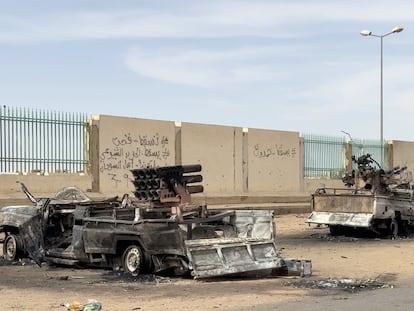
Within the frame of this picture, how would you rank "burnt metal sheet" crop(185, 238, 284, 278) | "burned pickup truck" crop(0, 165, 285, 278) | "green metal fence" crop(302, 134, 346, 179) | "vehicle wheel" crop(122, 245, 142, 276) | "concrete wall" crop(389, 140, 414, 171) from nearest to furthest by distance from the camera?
1. "burnt metal sheet" crop(185, 238, 284, 278)
2. "burned pickup truck" crop(0, 165, 285, 278)
3. "vehicle wheel" crop(122, 245, 142, 276)
4. "green metal fence" crop(302, 134, 346, 179)
5. "concrete wall" crop(389, 140, 414, 171)

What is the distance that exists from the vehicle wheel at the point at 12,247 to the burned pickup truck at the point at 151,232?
2cm

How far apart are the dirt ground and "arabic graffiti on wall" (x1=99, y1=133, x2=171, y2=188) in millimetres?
8863

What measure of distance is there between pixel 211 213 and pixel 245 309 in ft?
12.9

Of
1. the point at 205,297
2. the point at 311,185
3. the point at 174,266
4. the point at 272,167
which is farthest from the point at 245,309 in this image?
the point at 311,185

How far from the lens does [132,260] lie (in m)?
11.9

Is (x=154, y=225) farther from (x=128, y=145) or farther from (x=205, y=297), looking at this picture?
(x=128, y=145)

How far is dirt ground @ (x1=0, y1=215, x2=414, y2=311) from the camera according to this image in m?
9.17

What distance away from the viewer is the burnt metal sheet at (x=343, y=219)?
1858 centimetres

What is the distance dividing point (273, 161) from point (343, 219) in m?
10.2

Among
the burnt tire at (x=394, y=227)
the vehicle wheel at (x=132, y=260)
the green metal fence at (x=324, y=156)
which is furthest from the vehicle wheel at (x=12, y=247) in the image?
the green metal fence at (x=324, y=156)

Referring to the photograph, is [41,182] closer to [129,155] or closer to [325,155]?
[129,155]

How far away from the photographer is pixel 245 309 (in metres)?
8.77

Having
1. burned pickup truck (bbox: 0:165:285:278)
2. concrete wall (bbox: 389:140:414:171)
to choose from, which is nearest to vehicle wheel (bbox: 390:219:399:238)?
burned pickup truck (bbox: 0:165:285:278)

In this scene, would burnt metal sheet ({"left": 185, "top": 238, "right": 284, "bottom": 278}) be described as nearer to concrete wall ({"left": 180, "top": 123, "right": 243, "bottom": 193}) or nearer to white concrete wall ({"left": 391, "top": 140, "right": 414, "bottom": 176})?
concrete wall ({"left": 180, "top": 123, "right": 243, "bottom": 193})
